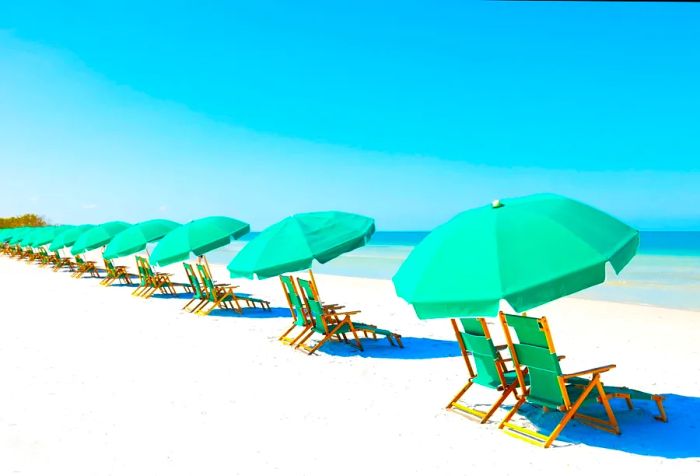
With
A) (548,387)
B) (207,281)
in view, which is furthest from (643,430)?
(207,281)

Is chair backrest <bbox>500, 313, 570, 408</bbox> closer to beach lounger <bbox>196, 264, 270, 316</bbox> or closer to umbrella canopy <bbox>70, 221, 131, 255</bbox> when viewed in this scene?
beach lounger <bbox>196, 264, 270, 316</bbox>

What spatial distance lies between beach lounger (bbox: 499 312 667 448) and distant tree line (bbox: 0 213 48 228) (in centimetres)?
6187

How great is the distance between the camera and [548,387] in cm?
420

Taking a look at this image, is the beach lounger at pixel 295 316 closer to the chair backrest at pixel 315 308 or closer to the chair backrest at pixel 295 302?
the chair backrest at pixel 295 302

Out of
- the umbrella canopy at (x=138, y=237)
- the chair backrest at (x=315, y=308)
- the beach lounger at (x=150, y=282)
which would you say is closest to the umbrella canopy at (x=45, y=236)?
the umbrella canopy at (x=138, y=237)

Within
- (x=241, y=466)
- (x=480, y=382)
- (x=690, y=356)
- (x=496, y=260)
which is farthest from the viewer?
(x=690, y=356)

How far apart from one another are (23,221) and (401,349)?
6090 centimetres

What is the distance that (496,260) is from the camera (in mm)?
3666

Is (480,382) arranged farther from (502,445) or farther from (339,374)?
(339,374)

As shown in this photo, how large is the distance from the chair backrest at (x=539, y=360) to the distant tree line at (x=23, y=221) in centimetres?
6189

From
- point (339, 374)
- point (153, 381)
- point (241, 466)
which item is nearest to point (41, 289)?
point (153, 381)

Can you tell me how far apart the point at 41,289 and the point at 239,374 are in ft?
39.8

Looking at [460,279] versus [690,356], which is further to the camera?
[690,356]

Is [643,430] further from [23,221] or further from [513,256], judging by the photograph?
[23,221]
